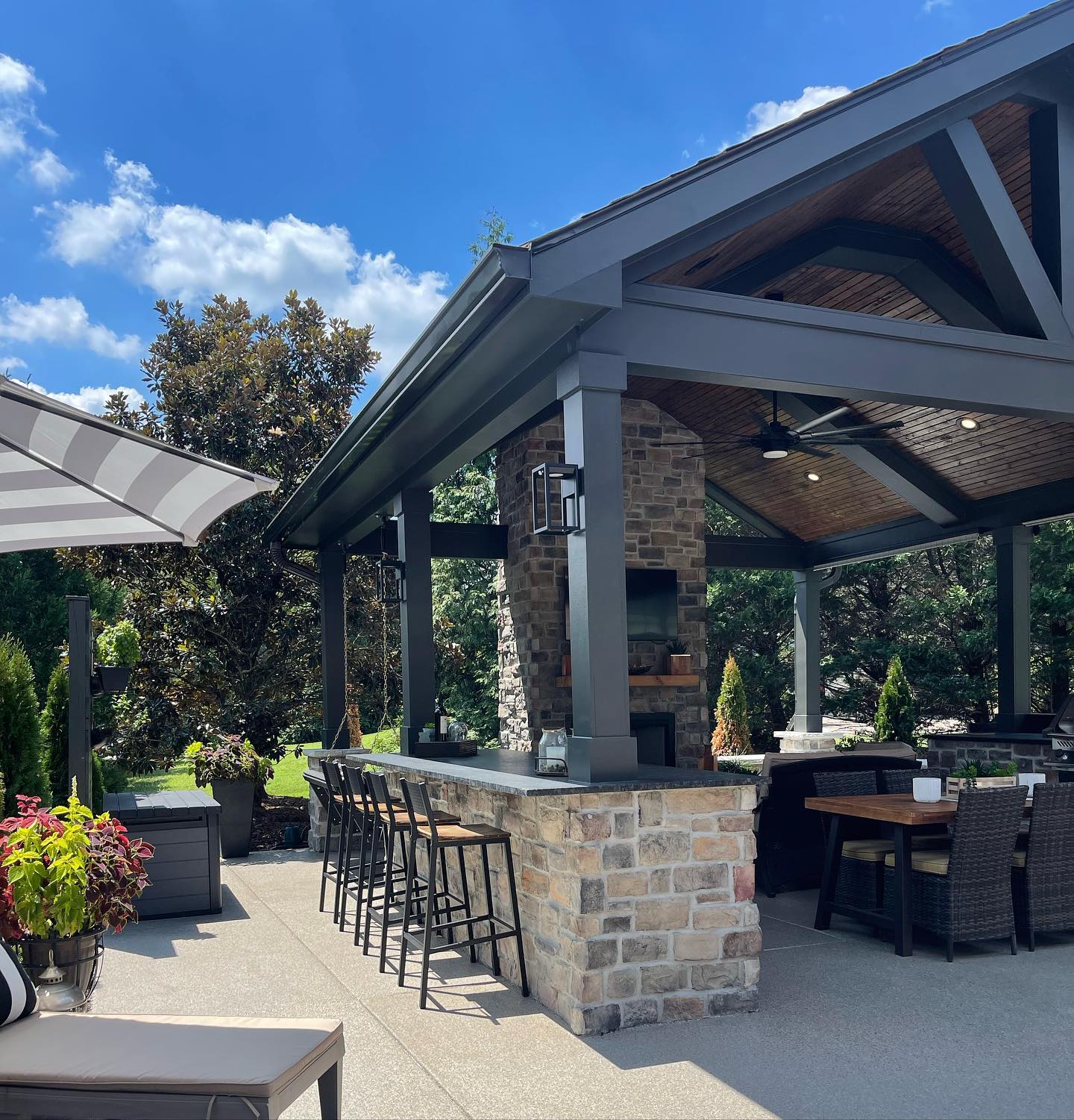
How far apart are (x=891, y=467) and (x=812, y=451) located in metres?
1.41

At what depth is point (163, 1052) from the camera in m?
2.93

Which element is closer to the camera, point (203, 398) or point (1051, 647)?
point (203, 398)

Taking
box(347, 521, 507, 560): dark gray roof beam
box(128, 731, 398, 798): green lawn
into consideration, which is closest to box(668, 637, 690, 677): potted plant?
box(347, 521, 507, 560): dark gray roof beam

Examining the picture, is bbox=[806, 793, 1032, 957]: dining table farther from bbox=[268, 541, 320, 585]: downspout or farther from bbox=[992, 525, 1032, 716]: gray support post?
bbox=[268, 541, 320, 585]: downspout

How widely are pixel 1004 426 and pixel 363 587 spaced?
7.02 meters

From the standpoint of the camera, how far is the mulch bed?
10.6m

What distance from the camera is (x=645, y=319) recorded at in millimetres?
4922

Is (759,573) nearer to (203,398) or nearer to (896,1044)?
(203,398)

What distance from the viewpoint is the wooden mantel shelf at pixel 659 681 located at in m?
10.3

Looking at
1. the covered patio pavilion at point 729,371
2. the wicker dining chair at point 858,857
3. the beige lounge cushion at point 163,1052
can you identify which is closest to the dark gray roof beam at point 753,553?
the covered patio pavilion at point 729,371

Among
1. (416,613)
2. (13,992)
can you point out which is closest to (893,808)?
(416,613)

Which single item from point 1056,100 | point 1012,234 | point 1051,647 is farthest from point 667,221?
point 1051,647

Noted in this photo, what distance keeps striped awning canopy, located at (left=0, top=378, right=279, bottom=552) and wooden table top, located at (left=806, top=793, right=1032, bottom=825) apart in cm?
386

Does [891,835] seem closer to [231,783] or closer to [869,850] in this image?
[869,850]
